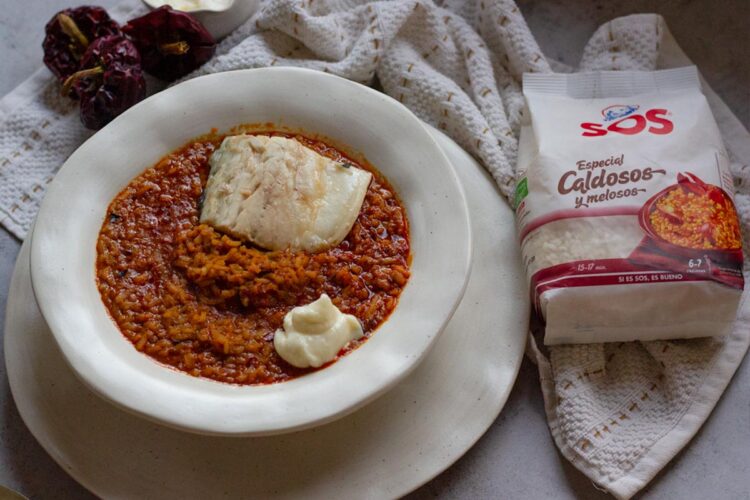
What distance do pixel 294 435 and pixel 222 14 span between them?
195cm

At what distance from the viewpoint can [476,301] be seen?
3305 mm

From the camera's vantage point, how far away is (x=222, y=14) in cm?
387

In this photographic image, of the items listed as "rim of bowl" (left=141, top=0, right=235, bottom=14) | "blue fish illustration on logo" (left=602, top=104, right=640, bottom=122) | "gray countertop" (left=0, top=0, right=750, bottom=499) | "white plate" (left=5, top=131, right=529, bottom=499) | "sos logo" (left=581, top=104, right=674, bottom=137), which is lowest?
"gray countertop" (left=0, top=0, right=750, bottom=499)

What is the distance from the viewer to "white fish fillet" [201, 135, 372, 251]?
124 inches

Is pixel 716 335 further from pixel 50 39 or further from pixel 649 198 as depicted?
pixel 50 39

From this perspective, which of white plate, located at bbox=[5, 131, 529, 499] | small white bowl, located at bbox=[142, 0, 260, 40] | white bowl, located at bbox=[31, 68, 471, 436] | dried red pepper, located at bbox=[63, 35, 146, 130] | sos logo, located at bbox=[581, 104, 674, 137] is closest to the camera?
white bowl, located at bbox=[31, 68, 471, 436]

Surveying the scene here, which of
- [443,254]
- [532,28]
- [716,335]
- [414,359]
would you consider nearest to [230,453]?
[414,359]

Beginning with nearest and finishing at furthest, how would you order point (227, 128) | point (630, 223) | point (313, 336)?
point (313, 336) → point (630, 223) → point (227, 128)

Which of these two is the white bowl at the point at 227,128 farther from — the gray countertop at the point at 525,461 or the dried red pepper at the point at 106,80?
the gray countertop at the point at 525,461

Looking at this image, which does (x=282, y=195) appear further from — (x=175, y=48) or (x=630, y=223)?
(x=630, y=223)

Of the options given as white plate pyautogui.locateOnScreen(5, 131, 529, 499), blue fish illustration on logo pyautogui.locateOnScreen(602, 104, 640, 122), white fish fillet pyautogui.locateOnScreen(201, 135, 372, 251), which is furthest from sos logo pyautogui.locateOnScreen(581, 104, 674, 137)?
white fish fillet pyautogui.locateOnScreen(201, 135, 372, 251)

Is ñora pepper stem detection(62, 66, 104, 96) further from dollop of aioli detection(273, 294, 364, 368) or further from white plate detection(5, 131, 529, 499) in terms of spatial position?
dollop of aioli detection(273, 294, 364, 368)

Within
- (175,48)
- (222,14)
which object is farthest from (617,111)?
(175,48)

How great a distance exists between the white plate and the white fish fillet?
61 centimetres
